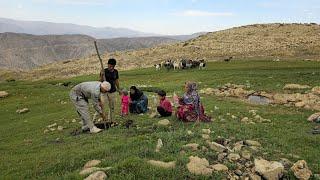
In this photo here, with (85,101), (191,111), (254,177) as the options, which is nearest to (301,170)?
(254,177)

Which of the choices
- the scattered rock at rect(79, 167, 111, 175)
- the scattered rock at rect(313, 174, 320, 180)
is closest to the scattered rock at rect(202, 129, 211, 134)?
the scattered rock at rect(313, 174, 320, 180)

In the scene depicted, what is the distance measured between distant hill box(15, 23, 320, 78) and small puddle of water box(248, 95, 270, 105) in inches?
1205

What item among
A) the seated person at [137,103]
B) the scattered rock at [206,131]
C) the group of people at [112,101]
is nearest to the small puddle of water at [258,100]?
the seated person at [137,103]

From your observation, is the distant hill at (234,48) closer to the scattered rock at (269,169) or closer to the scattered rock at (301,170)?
the scattered rock at (301,170)

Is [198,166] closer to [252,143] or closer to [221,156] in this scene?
[221,156]

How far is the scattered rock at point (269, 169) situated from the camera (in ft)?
38.1

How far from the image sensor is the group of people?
54.3ft

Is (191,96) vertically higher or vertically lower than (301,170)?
higher

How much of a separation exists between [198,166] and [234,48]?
192 ft

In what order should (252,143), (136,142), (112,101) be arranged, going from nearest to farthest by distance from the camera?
(136,142) < (252,143) < (112,101)

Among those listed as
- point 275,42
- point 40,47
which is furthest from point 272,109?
point 40,47

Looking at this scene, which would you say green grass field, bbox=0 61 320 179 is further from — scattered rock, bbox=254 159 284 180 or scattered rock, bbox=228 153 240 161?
scattered rock, bbox=254 159 284 180

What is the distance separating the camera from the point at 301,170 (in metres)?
11.9

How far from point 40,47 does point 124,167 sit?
181 m
